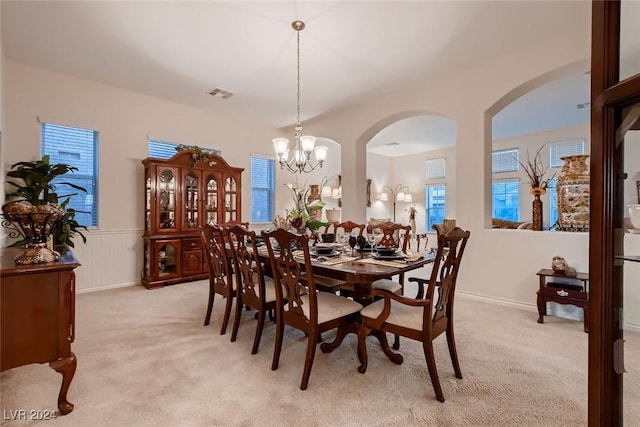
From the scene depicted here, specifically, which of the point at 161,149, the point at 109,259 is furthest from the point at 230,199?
the point at 109,259

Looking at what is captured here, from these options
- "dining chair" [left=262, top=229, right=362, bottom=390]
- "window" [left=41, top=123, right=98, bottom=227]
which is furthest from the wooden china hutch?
"dining chair" [left=262, top=229, right=362, bottom=390]

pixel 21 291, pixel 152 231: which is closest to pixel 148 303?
pixel 152 231

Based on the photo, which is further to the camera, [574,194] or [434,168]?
[434,168]

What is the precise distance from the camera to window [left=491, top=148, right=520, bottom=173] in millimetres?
7426

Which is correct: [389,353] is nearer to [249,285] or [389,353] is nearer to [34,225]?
[249,285]

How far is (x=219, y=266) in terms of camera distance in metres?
2.91

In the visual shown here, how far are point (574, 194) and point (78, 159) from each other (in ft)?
19.9

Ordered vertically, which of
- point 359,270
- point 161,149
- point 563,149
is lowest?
point 359,270

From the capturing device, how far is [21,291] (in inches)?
61.8

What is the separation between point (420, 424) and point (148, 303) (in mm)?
3310

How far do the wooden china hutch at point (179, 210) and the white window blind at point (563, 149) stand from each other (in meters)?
6.88

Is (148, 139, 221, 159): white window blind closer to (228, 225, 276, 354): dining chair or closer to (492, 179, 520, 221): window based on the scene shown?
(228, 225, 276, 354): dining chair

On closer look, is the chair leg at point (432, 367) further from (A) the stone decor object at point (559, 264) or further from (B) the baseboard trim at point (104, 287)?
(B) the baseboard trim at point (104, 287)

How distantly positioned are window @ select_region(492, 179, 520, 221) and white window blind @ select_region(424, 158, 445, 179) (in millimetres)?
1397
